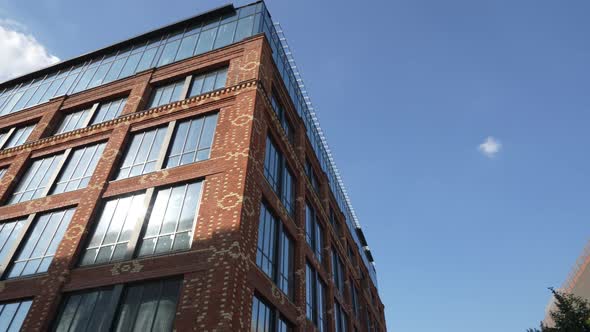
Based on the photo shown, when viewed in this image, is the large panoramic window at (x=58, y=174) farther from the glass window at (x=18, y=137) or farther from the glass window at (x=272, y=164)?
the glass window at (x=272, y=164)

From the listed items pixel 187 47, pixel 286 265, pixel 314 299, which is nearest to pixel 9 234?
pixel 286 265

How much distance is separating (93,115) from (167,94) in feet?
16.9

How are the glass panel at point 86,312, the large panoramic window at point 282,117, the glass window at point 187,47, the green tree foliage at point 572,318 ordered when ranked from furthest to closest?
the glass window at point 187,47, the large panoramic window at point 282,117, the green tree foliage at point 572,318, the glass panel at point 86,312

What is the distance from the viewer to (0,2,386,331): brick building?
1249cm

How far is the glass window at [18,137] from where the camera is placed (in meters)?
24.1

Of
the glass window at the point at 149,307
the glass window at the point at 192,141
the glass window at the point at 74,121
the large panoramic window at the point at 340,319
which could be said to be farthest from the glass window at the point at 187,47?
the large panoramic window at the point at 340,319

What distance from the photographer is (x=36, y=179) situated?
20156mm

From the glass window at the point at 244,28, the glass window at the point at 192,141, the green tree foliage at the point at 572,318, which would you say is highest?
the glass window at the point at 244,28

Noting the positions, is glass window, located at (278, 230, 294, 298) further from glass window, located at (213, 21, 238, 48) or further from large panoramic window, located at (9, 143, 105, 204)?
glass window, located at (213, 21, 238, 48)

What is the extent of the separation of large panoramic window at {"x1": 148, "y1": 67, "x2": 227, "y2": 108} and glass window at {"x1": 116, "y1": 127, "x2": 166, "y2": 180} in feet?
8.32

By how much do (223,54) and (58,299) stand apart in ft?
46.0

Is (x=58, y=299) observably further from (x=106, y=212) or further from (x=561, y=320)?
(x=561, y=320)

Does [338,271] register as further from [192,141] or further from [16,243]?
[16,243]

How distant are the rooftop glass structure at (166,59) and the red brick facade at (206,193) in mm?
1588
